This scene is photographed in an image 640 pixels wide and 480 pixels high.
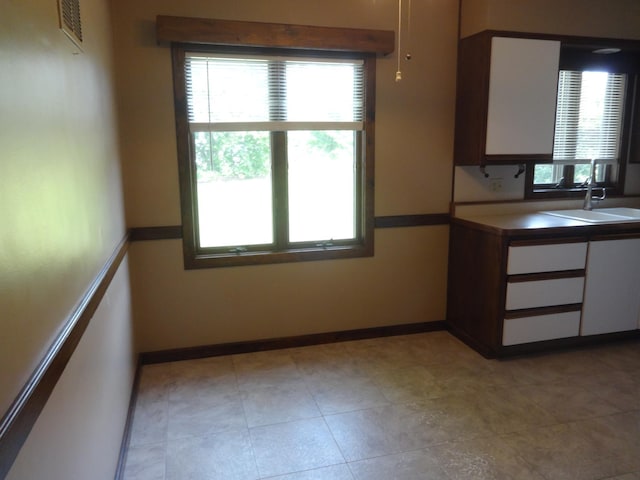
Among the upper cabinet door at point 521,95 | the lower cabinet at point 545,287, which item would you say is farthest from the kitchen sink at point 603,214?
the upper cabinet door at point 521,95

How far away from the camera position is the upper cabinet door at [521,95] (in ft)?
10.4

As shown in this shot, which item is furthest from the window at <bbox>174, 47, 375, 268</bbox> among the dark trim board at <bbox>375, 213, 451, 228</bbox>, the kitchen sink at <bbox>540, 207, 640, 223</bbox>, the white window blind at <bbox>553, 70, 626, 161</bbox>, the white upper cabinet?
the white window blind at <bbox>553, 70, 626, 161</bbox>

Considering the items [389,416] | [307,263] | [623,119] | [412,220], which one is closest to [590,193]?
[623,119]

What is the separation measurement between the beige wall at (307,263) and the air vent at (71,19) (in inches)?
45.8

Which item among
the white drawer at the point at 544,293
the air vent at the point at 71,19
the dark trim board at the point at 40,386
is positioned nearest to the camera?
the dark trim board at the point at 40,386

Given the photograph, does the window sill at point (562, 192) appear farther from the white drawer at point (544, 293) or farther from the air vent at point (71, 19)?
the air vent at point (71, 19)

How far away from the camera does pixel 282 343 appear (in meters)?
3.43

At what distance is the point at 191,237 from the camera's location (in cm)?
314

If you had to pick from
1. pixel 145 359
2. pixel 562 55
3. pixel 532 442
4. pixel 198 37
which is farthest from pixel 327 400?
pixel 562 55

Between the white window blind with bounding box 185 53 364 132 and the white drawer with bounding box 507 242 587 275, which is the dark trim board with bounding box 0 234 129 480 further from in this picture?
the white drawer with bounding box 507 242 587 275

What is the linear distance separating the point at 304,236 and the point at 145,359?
1.37 metres

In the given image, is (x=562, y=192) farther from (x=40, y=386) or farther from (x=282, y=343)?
(x=40, y=386)

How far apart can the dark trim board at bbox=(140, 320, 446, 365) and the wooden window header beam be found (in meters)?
2.00

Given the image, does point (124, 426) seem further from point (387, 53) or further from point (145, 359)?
point (387, 53)
